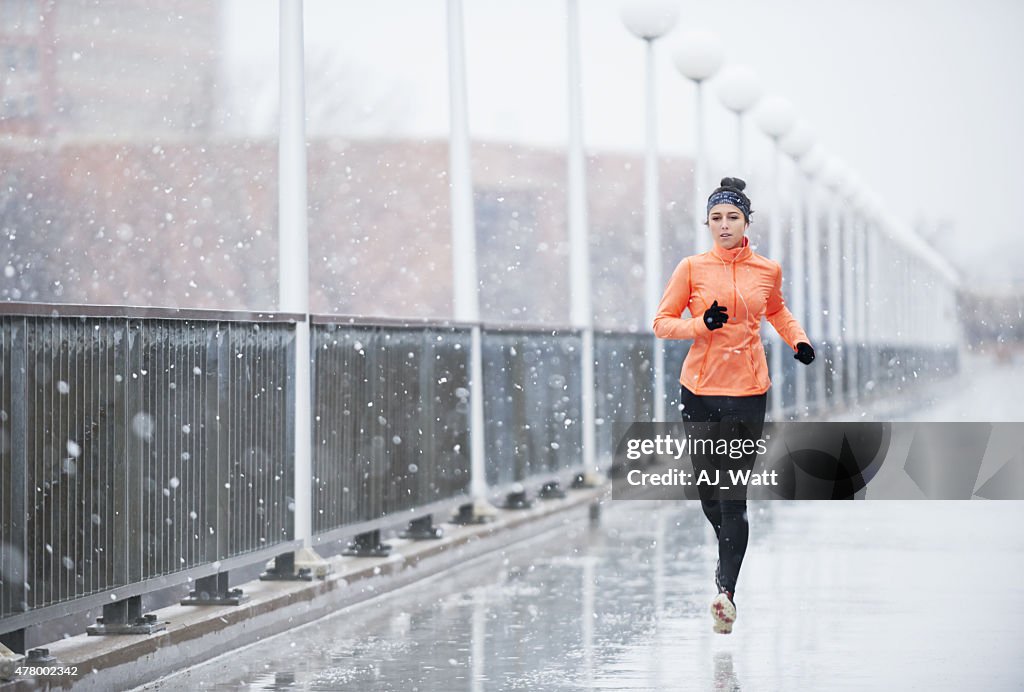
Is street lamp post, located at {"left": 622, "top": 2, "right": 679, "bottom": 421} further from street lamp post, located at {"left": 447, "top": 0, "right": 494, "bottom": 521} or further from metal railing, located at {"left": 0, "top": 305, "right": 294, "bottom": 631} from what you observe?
metal railing, located at {"left": 0, "top": 305, "right": 294, "bottom": 631}

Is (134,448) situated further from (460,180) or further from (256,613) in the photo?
(460,180)

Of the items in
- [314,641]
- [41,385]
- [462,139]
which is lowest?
[314,641]

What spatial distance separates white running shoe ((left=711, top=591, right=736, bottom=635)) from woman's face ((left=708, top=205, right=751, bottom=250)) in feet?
5.06

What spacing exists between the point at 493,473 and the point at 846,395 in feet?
122

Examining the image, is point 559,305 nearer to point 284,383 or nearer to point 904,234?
point 904,234

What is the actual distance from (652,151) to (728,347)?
619 inches

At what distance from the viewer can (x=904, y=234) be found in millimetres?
67000

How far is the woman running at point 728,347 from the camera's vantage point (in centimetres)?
905

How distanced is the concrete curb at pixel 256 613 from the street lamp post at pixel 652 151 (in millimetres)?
7430

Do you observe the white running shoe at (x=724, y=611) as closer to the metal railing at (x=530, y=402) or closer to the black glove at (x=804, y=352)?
the black glove at (x=804, y=352)

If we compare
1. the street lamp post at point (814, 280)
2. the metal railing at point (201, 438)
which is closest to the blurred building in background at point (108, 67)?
the street lamp post at point (814, 280)

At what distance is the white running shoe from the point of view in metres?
9.07

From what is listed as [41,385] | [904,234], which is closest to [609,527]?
[41,385]

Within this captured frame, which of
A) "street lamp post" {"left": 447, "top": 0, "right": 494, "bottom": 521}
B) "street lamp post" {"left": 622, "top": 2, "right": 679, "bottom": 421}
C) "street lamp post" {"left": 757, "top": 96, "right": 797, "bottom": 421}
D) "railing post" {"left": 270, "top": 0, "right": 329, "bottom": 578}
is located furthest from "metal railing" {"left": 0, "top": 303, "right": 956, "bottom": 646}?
"street lamp post" {"left": 757, "top": 96, "right": 797, "bottom": 421}
